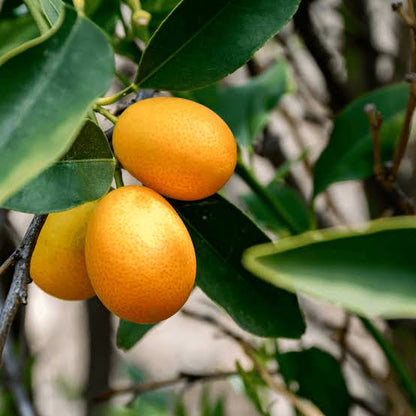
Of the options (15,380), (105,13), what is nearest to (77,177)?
(105,13)

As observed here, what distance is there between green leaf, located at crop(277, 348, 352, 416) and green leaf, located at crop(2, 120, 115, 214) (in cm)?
42

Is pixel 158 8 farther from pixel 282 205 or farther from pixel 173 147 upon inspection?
pixel 282 205

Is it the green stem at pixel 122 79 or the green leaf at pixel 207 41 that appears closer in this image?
the green leaf at pixel 207 41

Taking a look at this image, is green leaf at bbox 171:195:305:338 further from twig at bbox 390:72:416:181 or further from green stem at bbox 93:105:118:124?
twig at bbox 390:72:416:181

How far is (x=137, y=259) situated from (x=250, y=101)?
55 centimetres

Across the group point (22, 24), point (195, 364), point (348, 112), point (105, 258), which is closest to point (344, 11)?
point (348, 112)

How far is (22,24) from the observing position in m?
0.69

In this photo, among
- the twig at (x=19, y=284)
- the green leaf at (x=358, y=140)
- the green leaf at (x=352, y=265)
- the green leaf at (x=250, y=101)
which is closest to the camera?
the green leaf at (x=352, y=265)

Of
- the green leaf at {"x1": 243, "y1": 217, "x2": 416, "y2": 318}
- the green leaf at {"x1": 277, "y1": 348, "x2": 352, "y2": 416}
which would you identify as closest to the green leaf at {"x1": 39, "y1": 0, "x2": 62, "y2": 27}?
the green leaf at {"x1": 243, "y1": 217, "x2": 416, "y2": 318}

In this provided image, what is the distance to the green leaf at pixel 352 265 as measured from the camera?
0.25 meters

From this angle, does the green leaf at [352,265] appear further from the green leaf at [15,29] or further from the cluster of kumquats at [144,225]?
the green leaf at [15,29]

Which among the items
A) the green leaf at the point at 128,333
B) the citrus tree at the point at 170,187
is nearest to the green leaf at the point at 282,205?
the citrus tree at the point at 170,187

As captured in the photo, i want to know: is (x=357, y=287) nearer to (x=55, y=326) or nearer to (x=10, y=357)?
(x=10, y=357)

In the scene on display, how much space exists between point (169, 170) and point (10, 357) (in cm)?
65
